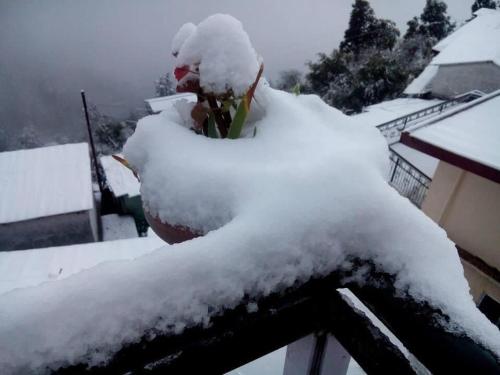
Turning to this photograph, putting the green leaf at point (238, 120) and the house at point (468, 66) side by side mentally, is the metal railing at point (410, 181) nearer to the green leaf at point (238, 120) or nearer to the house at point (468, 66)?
the green leaf at point (238, 120)

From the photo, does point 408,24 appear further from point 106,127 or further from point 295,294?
point 295,294

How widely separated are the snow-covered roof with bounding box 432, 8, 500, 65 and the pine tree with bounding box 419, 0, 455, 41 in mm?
6855

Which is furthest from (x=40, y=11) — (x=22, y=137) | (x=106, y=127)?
(x=106, y=127)

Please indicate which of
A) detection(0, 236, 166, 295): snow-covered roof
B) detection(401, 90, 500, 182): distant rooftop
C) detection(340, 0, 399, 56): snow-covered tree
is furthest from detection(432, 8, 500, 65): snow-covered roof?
detection(0, 236, 166, 295): snow-covered roof

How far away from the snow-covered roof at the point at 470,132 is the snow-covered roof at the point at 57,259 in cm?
418

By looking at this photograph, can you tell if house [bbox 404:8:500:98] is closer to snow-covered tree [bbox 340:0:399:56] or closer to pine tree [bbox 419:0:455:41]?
snow-covered tree [bbox 340:0:399:56]

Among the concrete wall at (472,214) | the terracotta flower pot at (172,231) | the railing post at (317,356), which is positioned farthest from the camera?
the concrete wall at (472,214)

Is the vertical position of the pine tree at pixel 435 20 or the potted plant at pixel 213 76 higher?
the pine tree at pixel 435 20

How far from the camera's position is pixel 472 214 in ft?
13.3

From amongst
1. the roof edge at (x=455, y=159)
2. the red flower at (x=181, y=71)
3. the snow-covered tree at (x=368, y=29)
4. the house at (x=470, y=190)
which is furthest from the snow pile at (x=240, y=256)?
the snow-covered tree at (x=368, y=29)

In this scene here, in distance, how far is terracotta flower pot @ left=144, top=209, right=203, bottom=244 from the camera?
2.67ft

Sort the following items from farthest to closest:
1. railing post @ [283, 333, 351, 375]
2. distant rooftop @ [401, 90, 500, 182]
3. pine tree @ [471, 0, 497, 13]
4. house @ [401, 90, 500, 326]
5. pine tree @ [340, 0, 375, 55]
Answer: pine tree @ [471, 0, 497, 13]
pine tree @ [340, 0, 375, 55]
house @ [401, 90, 500, 326]
distant rooftop @ [401, 90, 500, 182]
railing post @ [283, 333, 351, 375]

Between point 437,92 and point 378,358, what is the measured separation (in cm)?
1602

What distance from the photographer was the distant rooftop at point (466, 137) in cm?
337
